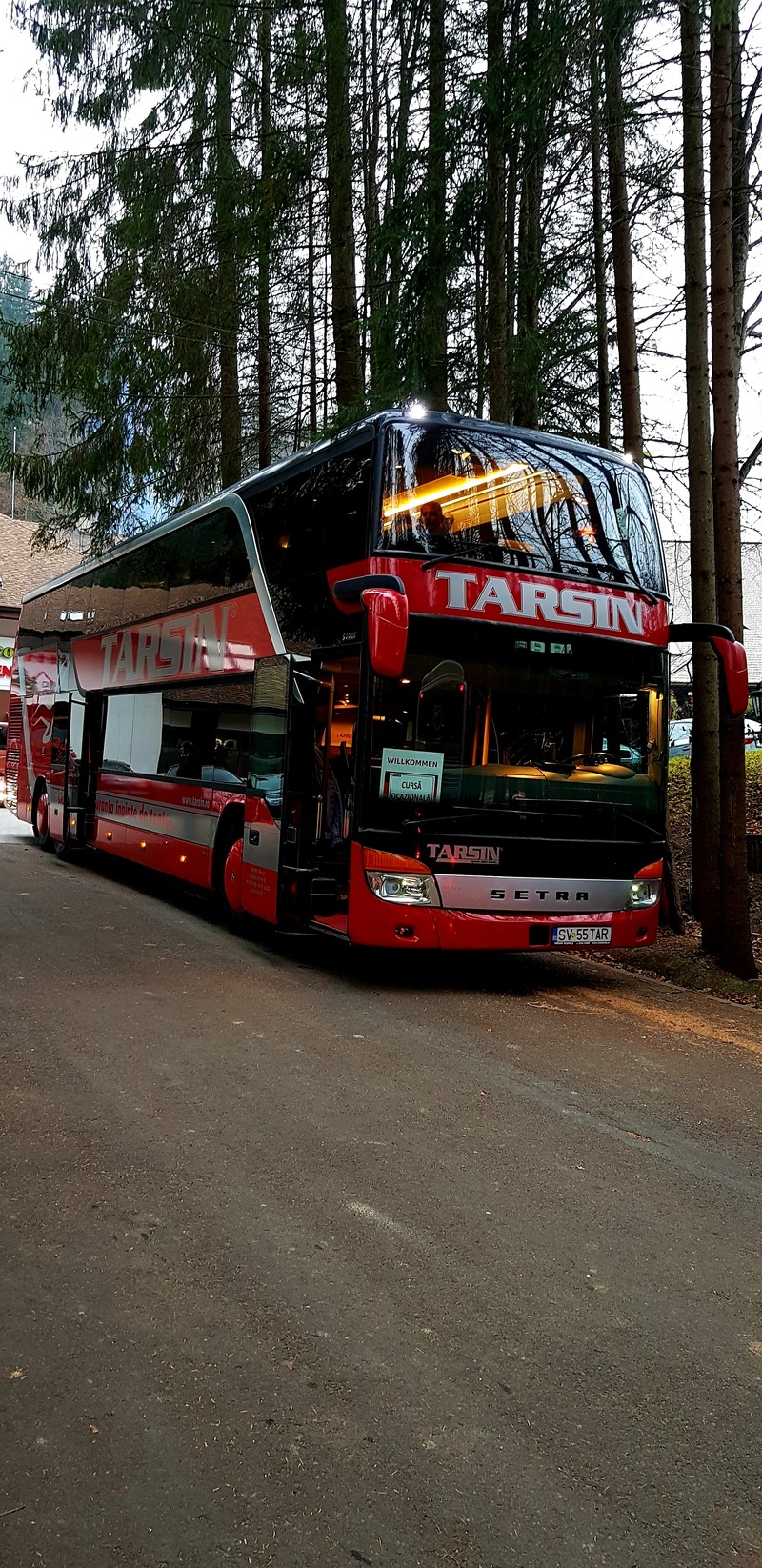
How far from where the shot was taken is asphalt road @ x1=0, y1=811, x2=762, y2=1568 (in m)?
2.74

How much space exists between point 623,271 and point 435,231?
6.36ft

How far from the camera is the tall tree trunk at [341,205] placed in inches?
585

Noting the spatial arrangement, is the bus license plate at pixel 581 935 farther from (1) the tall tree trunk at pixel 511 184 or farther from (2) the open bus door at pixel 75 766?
(2) the open bus door at pixel 75 766

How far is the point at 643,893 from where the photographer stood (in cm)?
943

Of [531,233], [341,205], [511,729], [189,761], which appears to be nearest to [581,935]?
[511,729]

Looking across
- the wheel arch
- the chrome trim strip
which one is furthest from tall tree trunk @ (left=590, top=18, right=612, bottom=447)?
the chrome trim strip

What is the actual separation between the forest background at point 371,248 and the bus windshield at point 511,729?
101 centimetres

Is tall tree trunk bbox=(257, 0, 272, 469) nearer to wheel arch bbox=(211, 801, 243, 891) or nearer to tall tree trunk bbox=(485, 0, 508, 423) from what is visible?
tall tree trunk bbox=(485, 0, 508, 423)

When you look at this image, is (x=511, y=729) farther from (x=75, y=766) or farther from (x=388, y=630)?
(x=75, y=766)

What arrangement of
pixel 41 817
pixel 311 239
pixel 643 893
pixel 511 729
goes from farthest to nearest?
pixel 41 817 → pixel 311 239 → pixel 643 893 → pixel 511 729

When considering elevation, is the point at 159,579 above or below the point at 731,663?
above

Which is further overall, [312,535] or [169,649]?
[169,649]

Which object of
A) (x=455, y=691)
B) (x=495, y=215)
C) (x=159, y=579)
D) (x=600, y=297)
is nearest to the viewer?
(x=455, y=691)

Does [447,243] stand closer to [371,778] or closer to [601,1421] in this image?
[371,778]
